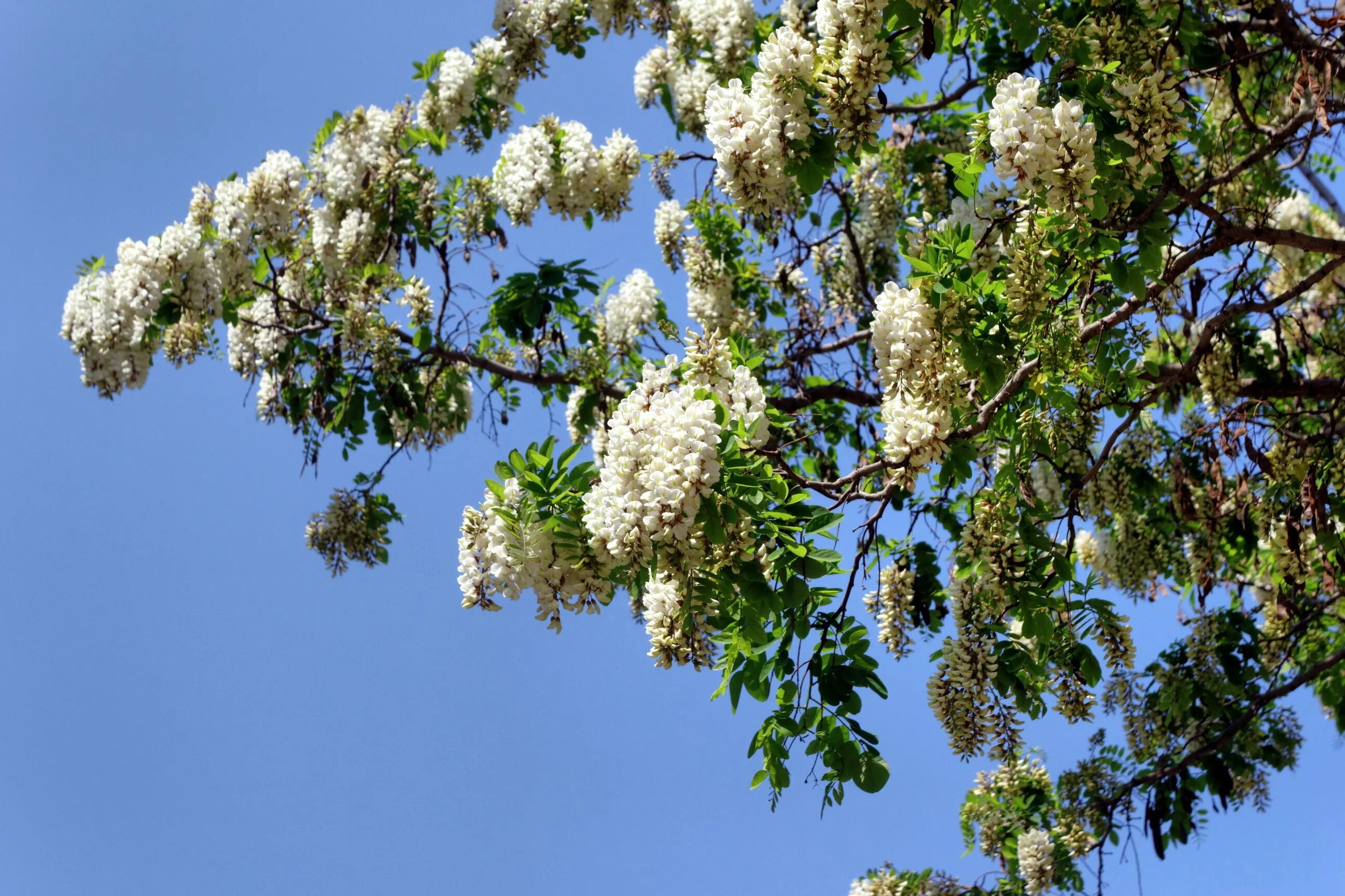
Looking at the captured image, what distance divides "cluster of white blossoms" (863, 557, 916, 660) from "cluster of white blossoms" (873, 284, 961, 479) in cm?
208

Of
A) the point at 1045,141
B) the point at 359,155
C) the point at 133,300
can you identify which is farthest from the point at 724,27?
the point at 1045,141

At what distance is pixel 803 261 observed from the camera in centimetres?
685

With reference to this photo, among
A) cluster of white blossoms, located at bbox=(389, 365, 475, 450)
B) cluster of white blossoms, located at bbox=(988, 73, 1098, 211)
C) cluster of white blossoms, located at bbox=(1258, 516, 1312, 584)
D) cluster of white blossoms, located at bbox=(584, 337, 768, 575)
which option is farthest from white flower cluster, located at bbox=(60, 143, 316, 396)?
cluster of white blossoms, located at bbox=(1258, 516, 1312, 584)

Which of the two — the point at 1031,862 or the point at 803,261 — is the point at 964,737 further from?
the point at 803,261

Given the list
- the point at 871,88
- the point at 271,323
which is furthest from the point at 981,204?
the point at 271,323

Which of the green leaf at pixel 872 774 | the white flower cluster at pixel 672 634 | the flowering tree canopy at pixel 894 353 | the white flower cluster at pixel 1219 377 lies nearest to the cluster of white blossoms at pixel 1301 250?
the flowering tree canopy at pixel 894 353

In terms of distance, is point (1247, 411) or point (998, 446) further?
point (998, 446)

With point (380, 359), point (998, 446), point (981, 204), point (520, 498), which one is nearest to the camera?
point (520, 498)

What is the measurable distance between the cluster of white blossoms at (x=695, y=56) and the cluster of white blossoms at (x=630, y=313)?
106cm

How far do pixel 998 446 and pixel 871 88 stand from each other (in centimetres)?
269

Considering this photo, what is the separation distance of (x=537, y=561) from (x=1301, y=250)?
18.3 ft

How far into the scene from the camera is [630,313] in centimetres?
713

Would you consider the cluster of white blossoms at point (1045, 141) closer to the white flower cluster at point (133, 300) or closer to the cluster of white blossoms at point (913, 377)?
the cluster of white blossoms at point (913, 377)

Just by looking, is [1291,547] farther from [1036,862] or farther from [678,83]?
[678,83]
